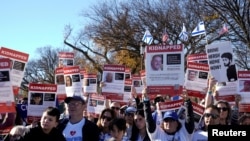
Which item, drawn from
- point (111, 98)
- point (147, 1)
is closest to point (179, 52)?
point (111, 98)

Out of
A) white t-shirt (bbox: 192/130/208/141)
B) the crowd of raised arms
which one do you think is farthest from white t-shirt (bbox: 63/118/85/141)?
white t-shirt (bbox: 192/130/208/141)

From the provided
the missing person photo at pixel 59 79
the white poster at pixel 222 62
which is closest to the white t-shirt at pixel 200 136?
the white poster at pixel 222 62

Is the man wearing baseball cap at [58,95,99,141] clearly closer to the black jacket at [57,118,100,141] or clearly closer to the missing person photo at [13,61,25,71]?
the black jacket at [57,118,100,141]

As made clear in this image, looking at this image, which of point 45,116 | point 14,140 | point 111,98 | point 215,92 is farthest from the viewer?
point 111,98

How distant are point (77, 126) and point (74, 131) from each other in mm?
77

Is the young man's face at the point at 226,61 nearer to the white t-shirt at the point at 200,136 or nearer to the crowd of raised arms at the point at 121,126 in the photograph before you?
the crowd of raised arms at the point at 121,126

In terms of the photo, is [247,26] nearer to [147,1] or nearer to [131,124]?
[147,1]

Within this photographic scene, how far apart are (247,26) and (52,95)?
21.6 metres

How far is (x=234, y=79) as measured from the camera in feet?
29.4

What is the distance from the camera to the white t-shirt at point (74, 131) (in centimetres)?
649

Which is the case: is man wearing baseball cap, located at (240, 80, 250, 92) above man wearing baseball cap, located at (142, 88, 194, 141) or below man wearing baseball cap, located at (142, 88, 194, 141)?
above

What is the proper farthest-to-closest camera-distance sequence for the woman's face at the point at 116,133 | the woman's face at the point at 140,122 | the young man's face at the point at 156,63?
the young man's face at the point at 156,63, the woman's face at the point at 140,122, the woman's face at the point at 116,133

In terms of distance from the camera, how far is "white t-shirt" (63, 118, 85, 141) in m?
6.49

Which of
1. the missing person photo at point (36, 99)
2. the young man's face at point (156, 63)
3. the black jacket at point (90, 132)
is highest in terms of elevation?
the young man's face at point (156, 63)
